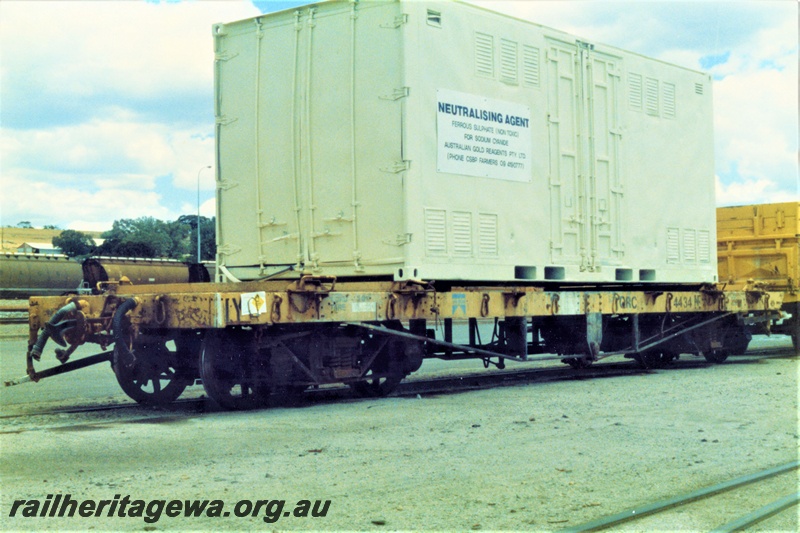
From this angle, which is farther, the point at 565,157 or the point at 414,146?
the point at 565,157

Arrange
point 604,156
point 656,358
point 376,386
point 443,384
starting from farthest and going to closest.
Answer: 1. point 656,358
2. point 604,156
3. point 443,384
4. point 376,386

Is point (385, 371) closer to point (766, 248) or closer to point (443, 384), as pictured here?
point (443, 384)

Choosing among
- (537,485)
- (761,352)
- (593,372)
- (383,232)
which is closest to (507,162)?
(383,232)

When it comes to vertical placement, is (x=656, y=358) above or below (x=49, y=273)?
below

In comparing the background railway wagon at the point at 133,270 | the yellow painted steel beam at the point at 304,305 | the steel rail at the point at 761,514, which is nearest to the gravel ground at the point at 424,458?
the steel rail at the point at 761,514

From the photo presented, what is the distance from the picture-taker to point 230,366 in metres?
9.23

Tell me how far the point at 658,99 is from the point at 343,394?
6.86 m

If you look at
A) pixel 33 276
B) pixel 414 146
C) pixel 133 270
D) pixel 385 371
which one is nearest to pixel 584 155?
pixel 414 146

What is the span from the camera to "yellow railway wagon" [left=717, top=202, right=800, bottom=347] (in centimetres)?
1756

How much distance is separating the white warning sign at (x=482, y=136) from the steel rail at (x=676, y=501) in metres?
5.20

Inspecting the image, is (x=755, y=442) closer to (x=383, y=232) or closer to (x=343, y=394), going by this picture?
(x=383, y=232)

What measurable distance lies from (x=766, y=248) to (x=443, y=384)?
9010 millimetres

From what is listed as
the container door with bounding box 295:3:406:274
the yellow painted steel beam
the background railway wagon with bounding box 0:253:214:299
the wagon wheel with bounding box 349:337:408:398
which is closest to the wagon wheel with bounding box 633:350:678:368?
the yellow painted steel beam

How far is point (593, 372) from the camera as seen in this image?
47.0ft
